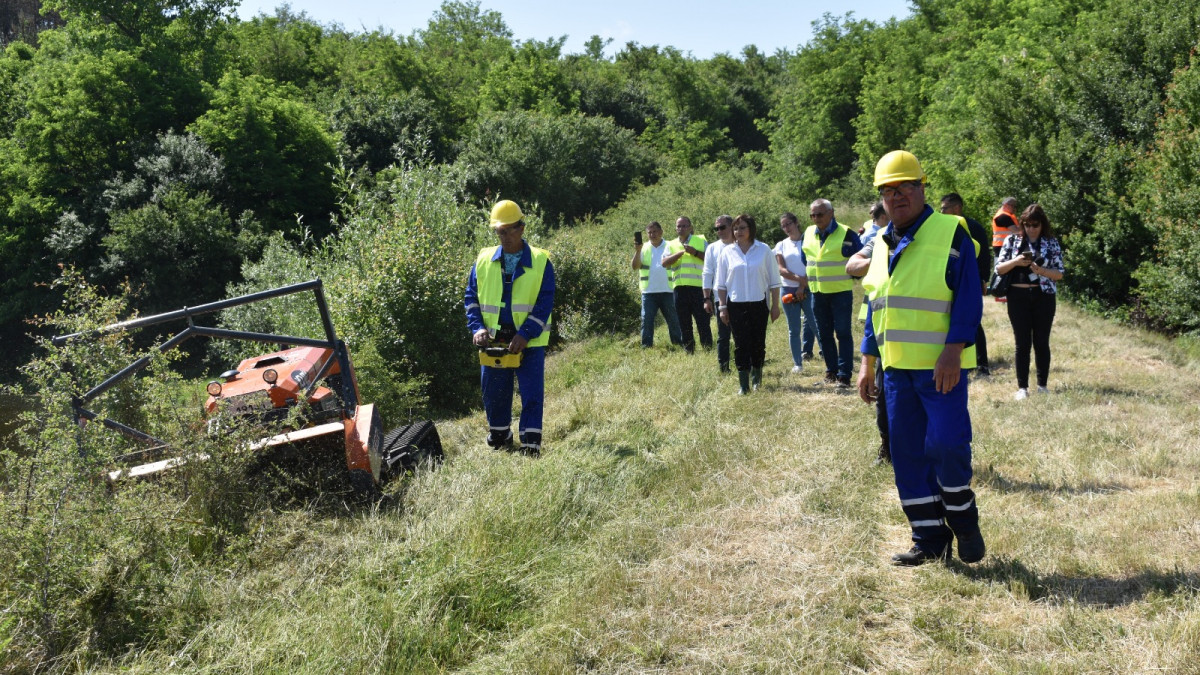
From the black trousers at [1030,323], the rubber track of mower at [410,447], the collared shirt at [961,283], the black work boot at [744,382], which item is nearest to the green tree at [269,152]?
the black work boot at [744,382]

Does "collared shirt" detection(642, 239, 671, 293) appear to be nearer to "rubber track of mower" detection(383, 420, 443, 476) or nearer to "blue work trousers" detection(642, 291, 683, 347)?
"blue work trousers" detection(642, 291, 683, 347)

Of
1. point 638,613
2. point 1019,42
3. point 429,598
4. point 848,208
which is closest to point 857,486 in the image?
point 638,613

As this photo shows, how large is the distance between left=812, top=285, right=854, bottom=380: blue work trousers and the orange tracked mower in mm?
4256

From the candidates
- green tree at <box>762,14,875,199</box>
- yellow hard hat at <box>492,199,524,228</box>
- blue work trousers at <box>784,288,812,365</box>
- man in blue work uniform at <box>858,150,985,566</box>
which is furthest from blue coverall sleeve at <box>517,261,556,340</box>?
green tree at <box>762,14,875,199</box>

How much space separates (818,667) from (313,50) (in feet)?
188

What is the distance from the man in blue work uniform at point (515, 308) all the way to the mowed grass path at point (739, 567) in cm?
51

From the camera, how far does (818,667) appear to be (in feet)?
12.1

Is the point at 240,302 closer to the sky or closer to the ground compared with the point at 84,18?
closer to the ground

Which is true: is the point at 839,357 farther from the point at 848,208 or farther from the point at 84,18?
the point at 84,18

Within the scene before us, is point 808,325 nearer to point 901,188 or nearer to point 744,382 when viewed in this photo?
point 744,382

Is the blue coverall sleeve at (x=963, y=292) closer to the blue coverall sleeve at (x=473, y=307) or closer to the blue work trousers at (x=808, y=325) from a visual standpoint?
the blue coverall sleeve at (x=473, y=307)

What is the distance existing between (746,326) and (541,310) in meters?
2.66

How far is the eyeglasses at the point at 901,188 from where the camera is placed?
4500 mm

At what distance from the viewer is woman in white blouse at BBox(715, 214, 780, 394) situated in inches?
350
